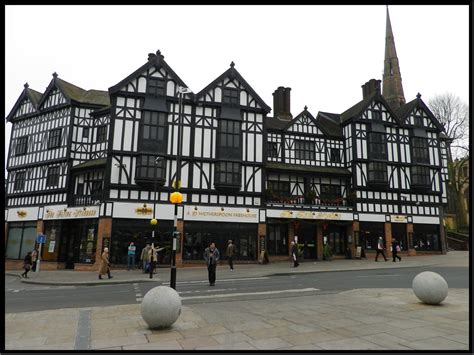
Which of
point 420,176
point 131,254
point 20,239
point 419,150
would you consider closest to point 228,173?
point 131,254

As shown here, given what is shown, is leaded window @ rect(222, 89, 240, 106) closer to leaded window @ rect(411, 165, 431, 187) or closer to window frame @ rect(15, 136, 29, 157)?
leaded window @ rect(411, 165, 431, 187)

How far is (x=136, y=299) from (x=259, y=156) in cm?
1811

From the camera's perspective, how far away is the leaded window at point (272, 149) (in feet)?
102

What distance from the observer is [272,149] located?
31250mm

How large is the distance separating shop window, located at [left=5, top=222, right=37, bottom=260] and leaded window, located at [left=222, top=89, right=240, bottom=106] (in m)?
17.9

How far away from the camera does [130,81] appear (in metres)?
26.3

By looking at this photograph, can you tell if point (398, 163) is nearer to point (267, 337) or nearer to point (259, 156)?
point (259, 156)

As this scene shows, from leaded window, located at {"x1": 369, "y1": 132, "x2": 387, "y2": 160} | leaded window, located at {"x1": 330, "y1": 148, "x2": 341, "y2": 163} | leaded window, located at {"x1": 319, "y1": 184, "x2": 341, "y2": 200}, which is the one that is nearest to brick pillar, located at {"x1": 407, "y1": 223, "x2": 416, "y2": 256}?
leaded window, located at {"x1": 369, "y1": 132, "x2": 387, "y2": 160}

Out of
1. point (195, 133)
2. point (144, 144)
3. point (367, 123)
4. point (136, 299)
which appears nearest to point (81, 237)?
point (144, 144)

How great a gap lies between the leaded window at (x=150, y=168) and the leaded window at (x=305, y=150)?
12.4 meters

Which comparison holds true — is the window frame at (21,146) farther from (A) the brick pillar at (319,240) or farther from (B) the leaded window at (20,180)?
(A) the brick pillar at (319,240)

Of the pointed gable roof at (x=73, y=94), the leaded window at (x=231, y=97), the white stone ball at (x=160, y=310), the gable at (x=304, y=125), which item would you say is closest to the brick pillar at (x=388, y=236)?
the gable at (x=304, y=125)

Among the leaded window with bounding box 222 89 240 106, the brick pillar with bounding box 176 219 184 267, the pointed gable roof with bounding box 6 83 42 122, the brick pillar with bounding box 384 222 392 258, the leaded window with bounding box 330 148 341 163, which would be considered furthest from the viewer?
the leaded window with bounding box 330 148 341 163

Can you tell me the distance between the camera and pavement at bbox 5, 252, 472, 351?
5.92m
